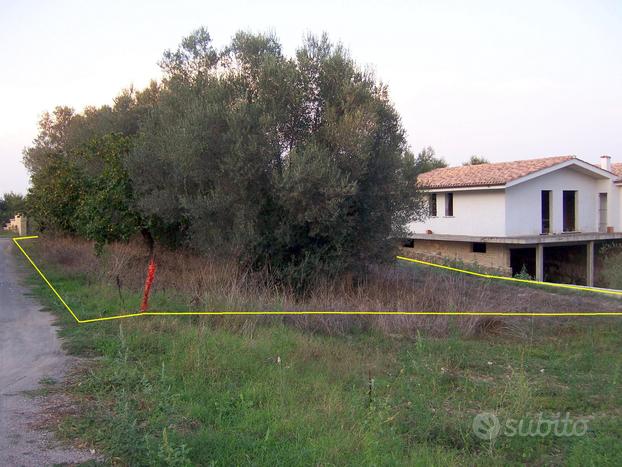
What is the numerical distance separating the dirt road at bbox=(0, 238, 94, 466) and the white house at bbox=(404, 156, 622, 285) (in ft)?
56.5

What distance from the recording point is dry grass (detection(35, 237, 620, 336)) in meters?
10.2

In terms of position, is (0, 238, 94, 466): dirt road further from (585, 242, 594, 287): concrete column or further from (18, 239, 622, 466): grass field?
(585, 242, 594, 287): concrete column

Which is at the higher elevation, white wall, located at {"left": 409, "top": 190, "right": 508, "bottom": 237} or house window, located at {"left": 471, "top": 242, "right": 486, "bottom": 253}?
white wall, located at {"left": 409, "top": 190, "right": 508, "bottom": 237}

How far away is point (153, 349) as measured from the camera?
814cm

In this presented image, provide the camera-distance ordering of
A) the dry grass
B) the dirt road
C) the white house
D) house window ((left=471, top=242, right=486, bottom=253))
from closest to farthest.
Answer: the dirt road < the dry grass < the white house < house window ((left=471, top=242, right=486, bottom=253))

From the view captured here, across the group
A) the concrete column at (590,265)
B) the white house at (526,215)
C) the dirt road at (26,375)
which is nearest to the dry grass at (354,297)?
the dirt road at (26,375)

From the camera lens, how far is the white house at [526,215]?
2692 centimetres

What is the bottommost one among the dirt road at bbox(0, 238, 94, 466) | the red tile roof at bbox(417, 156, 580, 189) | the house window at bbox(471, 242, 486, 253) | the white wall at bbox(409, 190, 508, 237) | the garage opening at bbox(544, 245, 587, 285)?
the garage opening at bbox(544, 245, 587, 285)

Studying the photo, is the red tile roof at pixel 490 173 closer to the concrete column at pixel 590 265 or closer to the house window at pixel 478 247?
the house window at pixel 478 247

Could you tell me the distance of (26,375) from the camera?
734 centimetres

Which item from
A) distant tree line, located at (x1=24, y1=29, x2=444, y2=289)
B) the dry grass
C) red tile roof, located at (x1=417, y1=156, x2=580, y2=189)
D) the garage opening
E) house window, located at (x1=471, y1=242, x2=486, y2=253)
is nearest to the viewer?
the dry grass

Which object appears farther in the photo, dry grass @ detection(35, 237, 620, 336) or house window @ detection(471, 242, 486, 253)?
house window @ detection(471, 242, 486, 253)

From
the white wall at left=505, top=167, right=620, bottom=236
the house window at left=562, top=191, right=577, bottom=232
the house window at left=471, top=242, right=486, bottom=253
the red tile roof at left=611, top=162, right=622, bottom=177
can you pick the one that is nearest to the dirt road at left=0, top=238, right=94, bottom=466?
the house window at left=471, top=242, right=486, bottom=253

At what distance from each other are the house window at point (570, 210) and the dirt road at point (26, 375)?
25.2m
